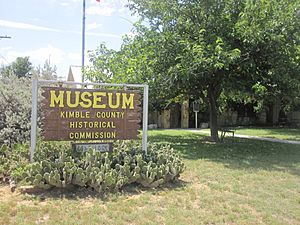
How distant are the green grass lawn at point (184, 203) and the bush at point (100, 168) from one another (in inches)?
7.4

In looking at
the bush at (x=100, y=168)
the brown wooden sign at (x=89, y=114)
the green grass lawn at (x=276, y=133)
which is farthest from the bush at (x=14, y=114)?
the green grass lawn at (x=276, y=133)

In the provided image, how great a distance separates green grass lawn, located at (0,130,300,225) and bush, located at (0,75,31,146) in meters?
2.28

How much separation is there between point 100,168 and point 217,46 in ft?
16.1

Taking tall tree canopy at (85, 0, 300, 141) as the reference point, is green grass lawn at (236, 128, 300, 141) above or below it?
below

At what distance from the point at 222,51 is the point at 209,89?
401cm

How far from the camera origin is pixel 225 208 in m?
5.06

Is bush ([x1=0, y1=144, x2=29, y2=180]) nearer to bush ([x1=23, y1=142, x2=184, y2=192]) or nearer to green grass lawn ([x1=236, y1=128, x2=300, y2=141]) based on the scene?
bush ([x1=23, y1=142, x2=184, y2=192])

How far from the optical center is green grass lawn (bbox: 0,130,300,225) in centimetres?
450

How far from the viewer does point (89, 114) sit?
6.49 meters

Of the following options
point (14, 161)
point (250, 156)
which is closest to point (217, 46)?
point (250, 156)

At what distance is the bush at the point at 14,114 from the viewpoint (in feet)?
25.7

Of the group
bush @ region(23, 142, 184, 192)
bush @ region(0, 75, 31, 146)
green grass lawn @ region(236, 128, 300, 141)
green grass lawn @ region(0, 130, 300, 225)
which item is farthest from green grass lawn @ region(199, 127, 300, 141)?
bush @ region(0, 75, 31, 146)

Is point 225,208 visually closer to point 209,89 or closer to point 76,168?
point 76,168

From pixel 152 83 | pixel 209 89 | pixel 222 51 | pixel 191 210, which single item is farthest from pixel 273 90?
pixel 191 210
